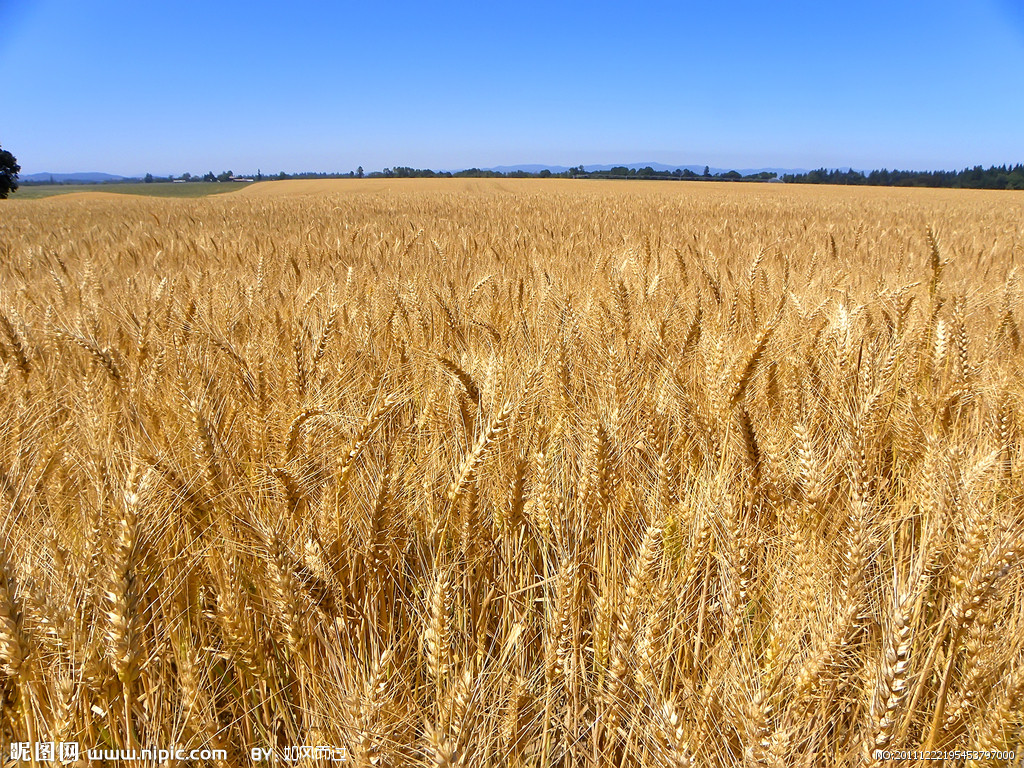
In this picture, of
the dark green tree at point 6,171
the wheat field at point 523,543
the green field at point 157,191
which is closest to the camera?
the wheat field at point 523,543

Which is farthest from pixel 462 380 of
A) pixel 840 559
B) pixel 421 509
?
pixel 840 559

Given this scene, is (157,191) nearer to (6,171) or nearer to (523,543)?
(6,171)

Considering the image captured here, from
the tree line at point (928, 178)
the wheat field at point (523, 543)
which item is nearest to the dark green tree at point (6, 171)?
the wheat field at point (523, 543)

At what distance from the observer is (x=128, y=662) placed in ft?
2.54

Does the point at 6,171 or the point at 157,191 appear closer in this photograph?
the point at 6,171

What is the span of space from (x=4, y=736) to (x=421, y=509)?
0.79 metres

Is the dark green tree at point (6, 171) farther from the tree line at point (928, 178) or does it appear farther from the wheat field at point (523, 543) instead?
the tree line at point (928, 178)

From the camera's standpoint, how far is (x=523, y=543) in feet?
4.25

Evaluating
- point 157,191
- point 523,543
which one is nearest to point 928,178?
point 523,543

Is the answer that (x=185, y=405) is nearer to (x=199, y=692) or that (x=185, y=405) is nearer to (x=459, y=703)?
(x=199, y=692)

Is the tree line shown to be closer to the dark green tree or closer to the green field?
the green field

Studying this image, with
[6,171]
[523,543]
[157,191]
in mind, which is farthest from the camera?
[157,191]

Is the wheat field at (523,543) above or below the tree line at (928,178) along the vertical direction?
below

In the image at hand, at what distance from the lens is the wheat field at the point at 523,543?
0.83 meters
